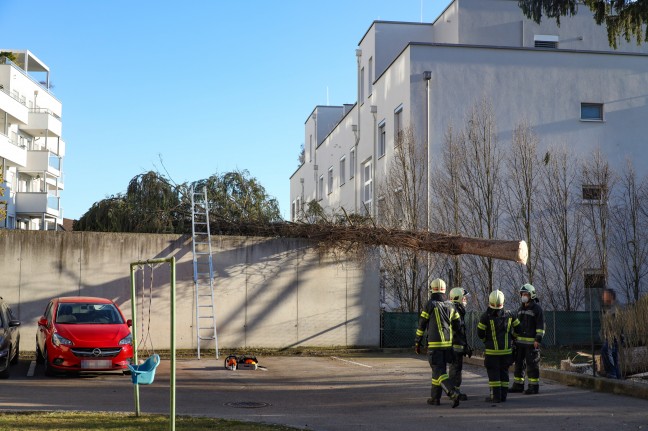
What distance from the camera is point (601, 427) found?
10344mm

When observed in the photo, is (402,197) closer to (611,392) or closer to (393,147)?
(393,147)

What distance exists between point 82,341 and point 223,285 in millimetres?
6271

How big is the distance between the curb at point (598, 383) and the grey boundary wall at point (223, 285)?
707cm

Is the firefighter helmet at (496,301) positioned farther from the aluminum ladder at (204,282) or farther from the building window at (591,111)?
the building window at (591,111)

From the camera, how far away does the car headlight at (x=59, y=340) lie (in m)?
15.2

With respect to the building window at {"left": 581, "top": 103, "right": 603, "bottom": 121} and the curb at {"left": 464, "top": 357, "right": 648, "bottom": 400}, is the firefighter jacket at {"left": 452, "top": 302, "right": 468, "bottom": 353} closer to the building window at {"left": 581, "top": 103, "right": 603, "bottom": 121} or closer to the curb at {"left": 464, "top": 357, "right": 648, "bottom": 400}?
the curb at {"left": 464, "top": 357, "right": 648, "bottom": 400}

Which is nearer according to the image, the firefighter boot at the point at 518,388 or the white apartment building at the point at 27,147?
the firefighter boot at the point at 518,388

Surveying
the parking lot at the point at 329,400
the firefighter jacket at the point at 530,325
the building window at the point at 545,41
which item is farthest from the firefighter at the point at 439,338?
the building window at the point at 545,41

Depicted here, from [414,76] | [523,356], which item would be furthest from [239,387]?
[414,76]

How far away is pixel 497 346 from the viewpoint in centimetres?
1266

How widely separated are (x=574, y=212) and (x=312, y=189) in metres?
23.0

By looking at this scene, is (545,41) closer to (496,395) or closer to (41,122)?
(496,395)

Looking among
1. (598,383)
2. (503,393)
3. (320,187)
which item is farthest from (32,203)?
(503,393)

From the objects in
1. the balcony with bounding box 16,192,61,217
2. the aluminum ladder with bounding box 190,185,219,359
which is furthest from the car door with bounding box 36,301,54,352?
the balcony with bounding box 16,192,61,217
